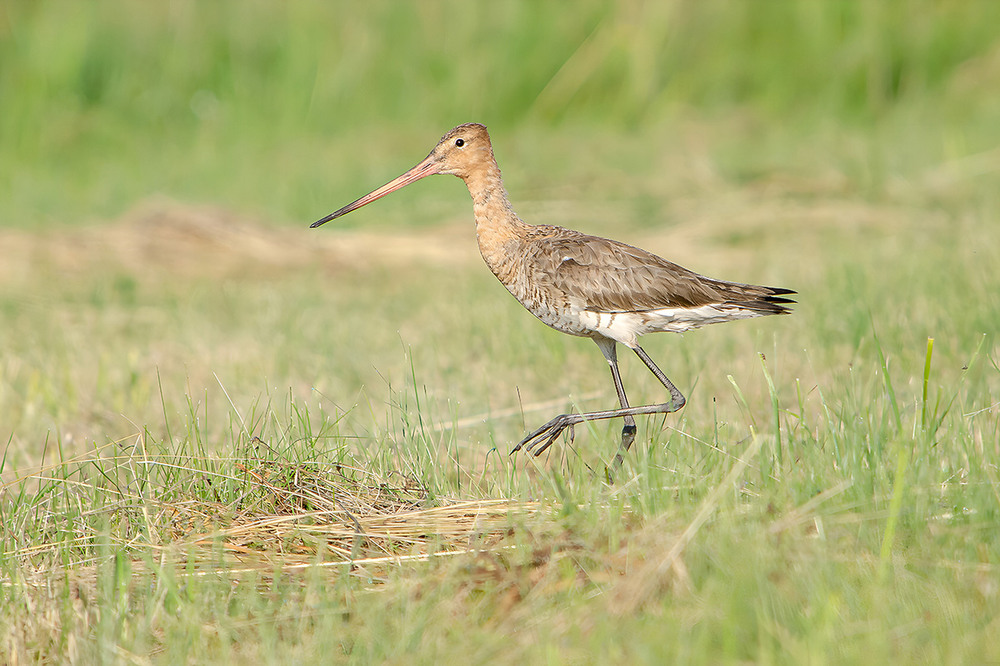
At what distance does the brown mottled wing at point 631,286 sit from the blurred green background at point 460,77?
781 centimetres

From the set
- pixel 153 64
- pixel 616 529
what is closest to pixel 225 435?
pixel 616 529

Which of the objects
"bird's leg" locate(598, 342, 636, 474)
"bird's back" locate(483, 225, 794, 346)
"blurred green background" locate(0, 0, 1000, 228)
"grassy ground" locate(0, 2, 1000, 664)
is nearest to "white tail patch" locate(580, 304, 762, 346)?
"bird's back" locate(483, 225, 794, 346)

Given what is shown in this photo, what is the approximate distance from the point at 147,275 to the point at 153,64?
17.7 ft

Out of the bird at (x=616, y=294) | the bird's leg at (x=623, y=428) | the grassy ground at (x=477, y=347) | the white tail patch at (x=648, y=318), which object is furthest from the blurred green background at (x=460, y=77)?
the white tail patch at (x=648, y=318)

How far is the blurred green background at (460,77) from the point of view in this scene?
12.6 metres

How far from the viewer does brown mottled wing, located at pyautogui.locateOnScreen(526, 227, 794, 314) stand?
4.34 meters

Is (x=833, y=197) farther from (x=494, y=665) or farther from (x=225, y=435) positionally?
(x=494, y=665)

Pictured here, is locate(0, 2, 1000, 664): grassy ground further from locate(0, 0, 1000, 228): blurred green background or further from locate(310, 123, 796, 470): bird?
locate(310, 123, 796, 470): bird

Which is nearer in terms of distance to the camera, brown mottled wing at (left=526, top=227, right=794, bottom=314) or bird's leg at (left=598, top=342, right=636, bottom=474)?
bird's leg at (left=598, top=342, right=636, bottom=474)

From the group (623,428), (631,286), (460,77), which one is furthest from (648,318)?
(460,77)

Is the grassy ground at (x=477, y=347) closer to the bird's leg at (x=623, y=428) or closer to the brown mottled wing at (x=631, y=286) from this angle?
the bird's leg at (x=623, y=428)

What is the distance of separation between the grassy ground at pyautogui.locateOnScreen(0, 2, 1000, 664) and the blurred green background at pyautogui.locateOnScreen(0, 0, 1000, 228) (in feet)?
0.14

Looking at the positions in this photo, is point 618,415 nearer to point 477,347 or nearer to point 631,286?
point 631,286

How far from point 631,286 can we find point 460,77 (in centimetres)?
922
